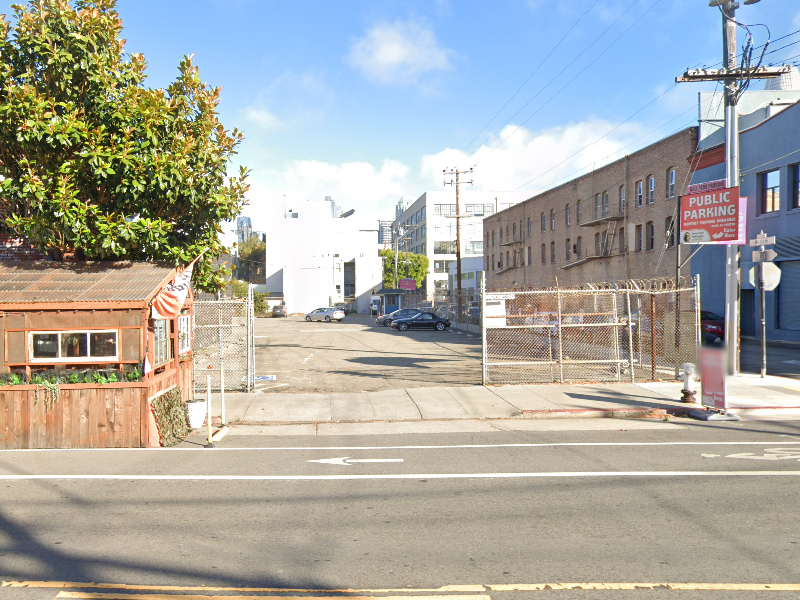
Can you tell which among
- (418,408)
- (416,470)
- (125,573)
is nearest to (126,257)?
(418,408)

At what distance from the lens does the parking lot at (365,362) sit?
56.8 feet

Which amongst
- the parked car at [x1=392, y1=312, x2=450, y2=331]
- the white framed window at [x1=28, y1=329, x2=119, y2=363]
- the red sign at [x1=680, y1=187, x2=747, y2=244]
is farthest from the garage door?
the white framed window at [x1=28, y1=329, x2=119, y2=363]

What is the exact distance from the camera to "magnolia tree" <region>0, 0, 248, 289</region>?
11.3 m

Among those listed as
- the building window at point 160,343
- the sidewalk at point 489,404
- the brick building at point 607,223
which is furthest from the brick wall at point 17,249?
the brick building at point 607,223

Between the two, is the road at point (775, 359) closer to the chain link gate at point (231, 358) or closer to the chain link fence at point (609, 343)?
the chain link fence at point (609, 343)

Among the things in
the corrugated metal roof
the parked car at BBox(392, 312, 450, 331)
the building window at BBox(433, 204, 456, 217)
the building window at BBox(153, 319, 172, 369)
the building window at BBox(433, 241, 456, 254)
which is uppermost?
the building window at BBox(433, 204, 456, 217)

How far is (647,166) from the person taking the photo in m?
37.8

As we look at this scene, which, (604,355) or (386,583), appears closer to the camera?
(386,583)

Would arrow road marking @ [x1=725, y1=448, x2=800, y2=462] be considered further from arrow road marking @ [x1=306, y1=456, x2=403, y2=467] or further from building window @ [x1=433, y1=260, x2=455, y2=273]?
building window @ [x1=433, y1=260, x2=455, y2=273]

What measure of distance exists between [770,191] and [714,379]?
22.9 meters

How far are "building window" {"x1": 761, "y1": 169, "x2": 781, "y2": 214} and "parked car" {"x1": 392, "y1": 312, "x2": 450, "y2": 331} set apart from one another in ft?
65.9

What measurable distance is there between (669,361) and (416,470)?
13.5 m

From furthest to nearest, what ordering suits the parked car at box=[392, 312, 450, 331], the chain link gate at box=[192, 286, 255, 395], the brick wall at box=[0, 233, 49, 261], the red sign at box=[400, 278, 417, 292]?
the red sign at box=[400, 278, 417, 292] → the parked car at box=[392, 312, 450, 331] → the chain link gate at box=[192, 286, 255, 395] → the brick wall at box=[0, 233, 49, 261]

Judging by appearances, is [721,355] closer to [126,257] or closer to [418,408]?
[418,408]
